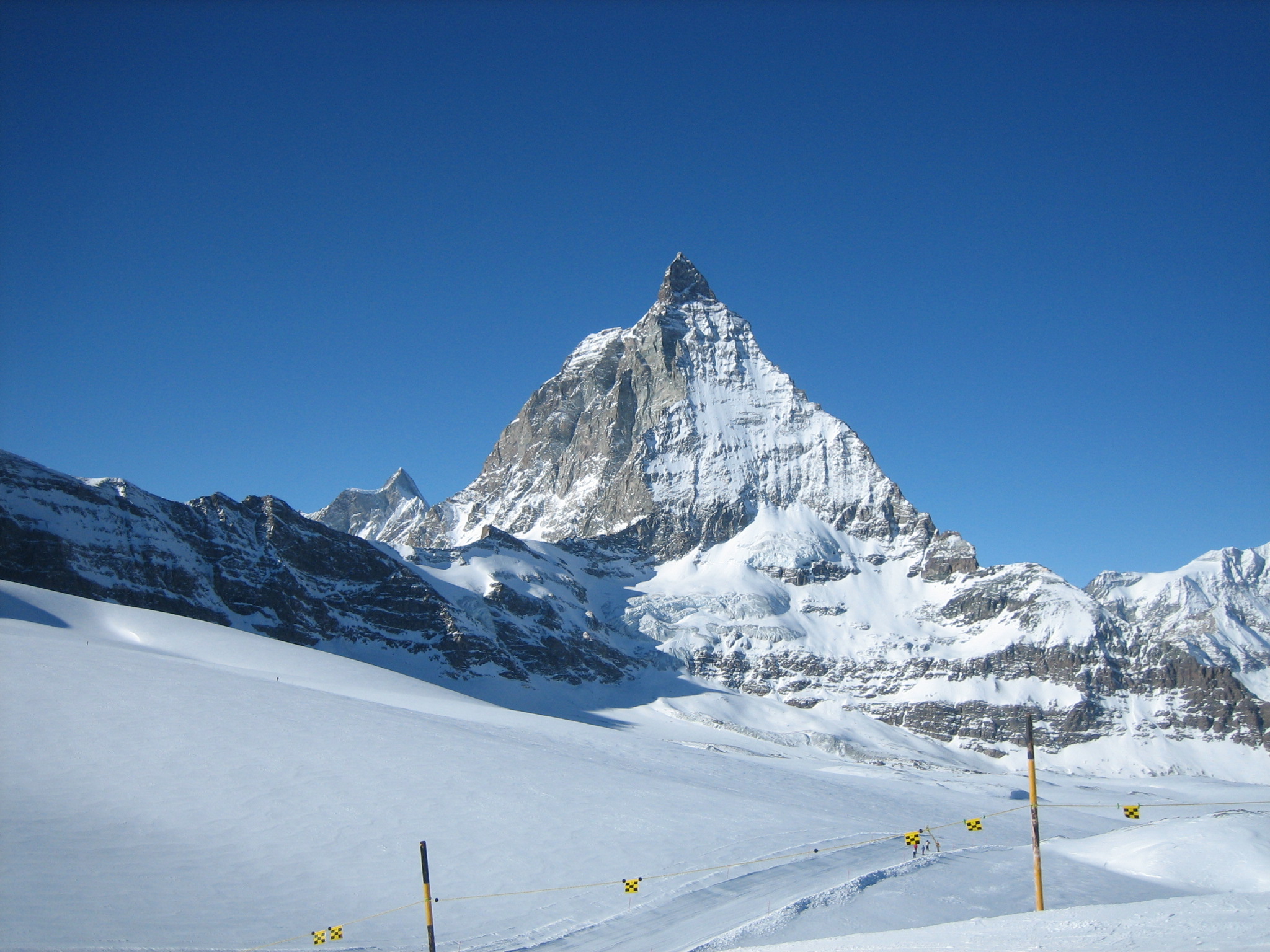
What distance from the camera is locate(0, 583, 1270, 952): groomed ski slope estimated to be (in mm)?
28328

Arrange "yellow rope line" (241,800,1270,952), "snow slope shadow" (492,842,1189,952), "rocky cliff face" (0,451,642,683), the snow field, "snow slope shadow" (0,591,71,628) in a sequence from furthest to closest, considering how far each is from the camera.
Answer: "rocky cliff face" (0,451,642,683)
"snow slope shadow" (0,591,71,628)
"snow slope shadow" (492,842,1189,952)
"yellow rope line" (241,800,1270,952)
the snow field

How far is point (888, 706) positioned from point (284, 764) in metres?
176

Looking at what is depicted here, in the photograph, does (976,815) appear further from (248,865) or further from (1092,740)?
(1092,740)

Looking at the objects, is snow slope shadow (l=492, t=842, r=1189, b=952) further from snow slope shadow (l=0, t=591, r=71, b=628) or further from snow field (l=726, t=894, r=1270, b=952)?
snow slope shadow (l=0, t=591, r=71, b=628)

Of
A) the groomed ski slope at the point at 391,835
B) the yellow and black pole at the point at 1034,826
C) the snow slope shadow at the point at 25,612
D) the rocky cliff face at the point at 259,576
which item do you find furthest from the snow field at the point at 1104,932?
the rocky cliff face at the point at 259,576

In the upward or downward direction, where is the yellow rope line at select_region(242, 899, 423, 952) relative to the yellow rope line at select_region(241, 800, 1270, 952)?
upward

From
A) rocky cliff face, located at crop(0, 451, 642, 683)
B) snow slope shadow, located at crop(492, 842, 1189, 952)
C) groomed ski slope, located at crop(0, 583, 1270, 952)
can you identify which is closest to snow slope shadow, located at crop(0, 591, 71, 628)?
groomed ski slope, located at crop(0, 583, 1270, 952)

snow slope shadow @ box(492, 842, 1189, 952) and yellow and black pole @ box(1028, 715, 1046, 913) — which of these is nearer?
yellow and black pole @ box(1028, 715, 1046, 913)

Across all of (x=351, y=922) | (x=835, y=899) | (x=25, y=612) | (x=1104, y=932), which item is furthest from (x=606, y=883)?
(x=25, y=612)

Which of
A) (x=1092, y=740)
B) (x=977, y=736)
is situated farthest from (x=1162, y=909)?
(x=1092, y=740)

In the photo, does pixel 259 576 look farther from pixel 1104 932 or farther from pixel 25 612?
pixel 1104 932

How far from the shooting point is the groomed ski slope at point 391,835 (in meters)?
28.3

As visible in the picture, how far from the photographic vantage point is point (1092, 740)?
628ft

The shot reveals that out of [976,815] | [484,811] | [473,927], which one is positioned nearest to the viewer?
[473,927]
